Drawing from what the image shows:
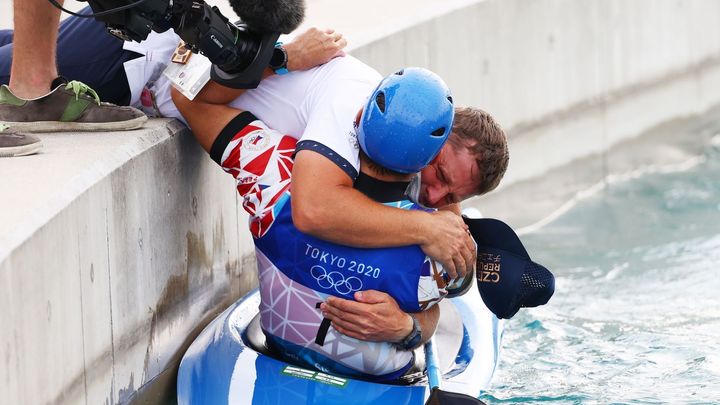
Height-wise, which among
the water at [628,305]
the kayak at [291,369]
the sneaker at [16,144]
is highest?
the sneaker at [16,144]

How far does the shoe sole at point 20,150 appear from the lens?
3.48 metres

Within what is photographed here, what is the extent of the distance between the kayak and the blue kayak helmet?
0.65 m

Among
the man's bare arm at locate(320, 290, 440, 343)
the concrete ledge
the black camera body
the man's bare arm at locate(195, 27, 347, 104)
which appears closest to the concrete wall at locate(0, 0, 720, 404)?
the concrete ledge

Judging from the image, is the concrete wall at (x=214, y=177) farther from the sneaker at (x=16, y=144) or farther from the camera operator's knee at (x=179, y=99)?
the sneaker at (x=16, y=144)

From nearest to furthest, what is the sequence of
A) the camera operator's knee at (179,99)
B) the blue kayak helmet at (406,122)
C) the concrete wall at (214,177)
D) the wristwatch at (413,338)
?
1. the concrete wall at (214,177)
2. the blue kayak helmet at (406,122)
3. the wristwatch at (413,338)
4. the camera operator's knee at (179,99)

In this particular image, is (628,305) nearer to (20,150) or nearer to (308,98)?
(308,98)

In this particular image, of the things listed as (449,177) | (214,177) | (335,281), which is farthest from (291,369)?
(214,177)

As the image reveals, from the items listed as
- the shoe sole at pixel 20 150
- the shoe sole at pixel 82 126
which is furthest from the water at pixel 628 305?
the shoe sole at pixel 20 150

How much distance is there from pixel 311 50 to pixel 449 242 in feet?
2.65

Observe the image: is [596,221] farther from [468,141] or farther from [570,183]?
[468,141]

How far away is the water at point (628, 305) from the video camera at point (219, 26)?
1348mm

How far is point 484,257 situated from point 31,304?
1.41 meters

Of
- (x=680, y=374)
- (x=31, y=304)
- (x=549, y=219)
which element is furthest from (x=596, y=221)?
(x=31, y=304)

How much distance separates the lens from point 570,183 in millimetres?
7945
